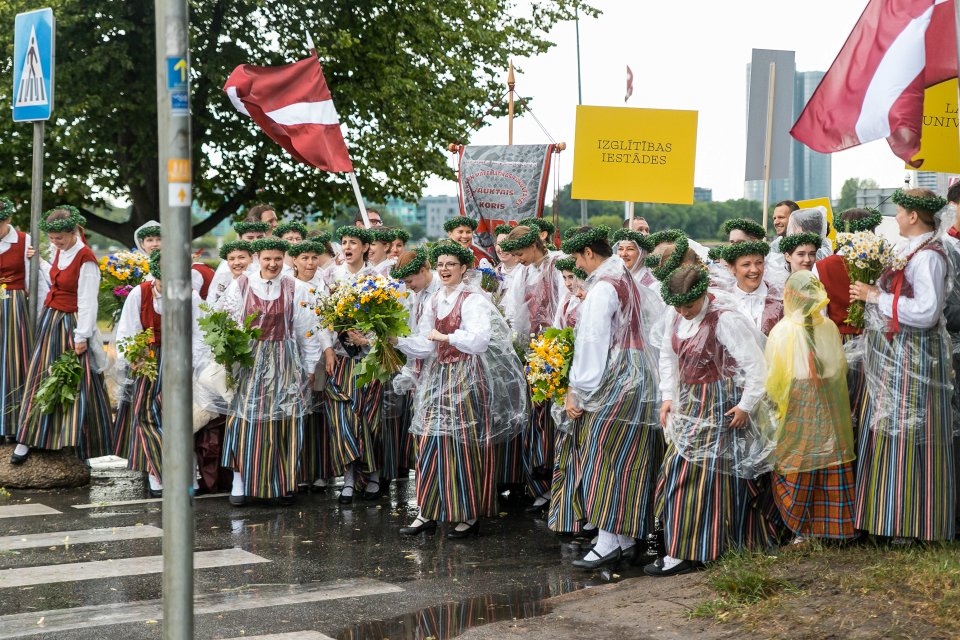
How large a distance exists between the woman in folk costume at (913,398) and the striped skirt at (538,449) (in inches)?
109

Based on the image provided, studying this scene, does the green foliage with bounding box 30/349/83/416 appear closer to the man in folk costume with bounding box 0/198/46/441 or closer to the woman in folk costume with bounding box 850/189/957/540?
the man in folk costume with bounding box 0/198/46/441

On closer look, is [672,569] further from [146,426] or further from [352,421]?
[146,426]

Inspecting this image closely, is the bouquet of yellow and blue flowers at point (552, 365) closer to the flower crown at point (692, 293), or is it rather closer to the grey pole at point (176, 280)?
the flower crown at point (692, 293)

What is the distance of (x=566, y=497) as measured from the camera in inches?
309

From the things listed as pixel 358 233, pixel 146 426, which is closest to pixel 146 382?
pixel 146 426

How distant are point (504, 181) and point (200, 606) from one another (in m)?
6.54

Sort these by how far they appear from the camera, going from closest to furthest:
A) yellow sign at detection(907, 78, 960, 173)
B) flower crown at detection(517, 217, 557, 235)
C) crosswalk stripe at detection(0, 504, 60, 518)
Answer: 1. crosswalk stripe at detection(0, 504, 60, 518)
2. yellow sign at detection(907, 78, 960, 173)
3. flower crown at detection(517, 217, 557, 235)

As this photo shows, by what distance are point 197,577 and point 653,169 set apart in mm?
6234

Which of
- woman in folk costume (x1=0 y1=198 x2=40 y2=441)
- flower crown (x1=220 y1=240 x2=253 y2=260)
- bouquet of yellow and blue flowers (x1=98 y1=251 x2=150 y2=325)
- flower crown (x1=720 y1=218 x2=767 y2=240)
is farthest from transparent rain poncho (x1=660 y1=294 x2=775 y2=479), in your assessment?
woman in folk costume (x1=0 y1=198 x2=40 y2=441)

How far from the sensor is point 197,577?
7.10 meters

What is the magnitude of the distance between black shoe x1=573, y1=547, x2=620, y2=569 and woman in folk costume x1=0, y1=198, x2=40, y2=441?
17.3ft

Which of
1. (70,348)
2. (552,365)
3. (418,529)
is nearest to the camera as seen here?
(552,365)

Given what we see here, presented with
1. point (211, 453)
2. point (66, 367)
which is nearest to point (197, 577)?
point (211, 453)

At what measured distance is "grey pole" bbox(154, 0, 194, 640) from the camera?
4.26 metres
